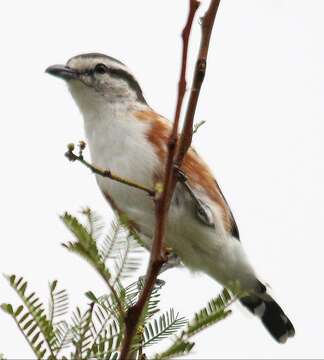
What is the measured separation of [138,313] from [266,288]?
3795 millimetres

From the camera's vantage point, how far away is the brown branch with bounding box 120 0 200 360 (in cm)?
234

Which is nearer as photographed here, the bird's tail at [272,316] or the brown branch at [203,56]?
the brown branch at [203,56]

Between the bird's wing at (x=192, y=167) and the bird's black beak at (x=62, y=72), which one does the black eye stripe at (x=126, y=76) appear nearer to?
the bird's black beak at (x=62, y=72)

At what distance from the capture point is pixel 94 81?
5.74m

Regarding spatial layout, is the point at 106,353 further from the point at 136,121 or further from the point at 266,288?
the point at 266,288

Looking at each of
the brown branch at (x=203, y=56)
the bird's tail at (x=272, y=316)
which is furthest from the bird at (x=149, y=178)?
the brown branch at (x=203, y=56)

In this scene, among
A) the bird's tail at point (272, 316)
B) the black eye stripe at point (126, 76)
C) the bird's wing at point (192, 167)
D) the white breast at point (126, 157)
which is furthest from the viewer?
the bird's tail at point (272, 316)

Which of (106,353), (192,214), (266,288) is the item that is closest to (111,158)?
(192,214)

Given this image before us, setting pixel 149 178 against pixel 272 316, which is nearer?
pixel 149 178

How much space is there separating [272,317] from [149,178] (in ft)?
6.90

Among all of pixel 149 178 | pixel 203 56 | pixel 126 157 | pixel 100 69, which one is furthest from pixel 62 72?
pixel 203 56

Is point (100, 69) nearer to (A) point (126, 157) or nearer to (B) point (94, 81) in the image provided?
(B) point (94, 81)

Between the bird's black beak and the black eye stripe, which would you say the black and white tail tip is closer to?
the black eye stripe

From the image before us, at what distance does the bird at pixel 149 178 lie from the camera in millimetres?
5023
